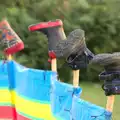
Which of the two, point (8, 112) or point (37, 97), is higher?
point (37, 97)

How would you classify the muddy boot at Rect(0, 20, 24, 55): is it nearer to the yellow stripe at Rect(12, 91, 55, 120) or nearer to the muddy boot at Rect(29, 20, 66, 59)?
the yellow stripe at Rect(12, 91, 55, 120)

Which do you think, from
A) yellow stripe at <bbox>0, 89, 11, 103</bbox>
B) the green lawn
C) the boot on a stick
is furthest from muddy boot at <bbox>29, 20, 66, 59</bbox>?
the green lawn

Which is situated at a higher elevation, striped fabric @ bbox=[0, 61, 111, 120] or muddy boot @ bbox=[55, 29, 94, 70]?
muddy boot @ bbox=[55, 29, 94, 70]

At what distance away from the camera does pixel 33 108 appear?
349cm

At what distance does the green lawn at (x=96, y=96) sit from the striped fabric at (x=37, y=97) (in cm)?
167

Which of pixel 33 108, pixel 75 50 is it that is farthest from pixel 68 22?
pixel 75 50

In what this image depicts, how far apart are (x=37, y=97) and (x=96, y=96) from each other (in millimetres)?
2712

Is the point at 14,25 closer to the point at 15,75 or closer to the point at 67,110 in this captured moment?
the point at 15,75

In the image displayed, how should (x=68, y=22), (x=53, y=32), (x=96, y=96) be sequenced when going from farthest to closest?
(x=68, y=22) → (x=96, y=96) → (x=53, y=32)

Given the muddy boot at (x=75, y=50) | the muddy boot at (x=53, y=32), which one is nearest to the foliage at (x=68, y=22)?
the muddy boot at (x=53, y=32)

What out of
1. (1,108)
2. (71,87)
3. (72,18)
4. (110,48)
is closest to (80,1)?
(72,18)

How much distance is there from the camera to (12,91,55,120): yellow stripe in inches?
133

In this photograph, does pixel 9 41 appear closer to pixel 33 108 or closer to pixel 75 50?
pixel 33 108

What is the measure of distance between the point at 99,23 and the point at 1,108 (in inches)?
131
